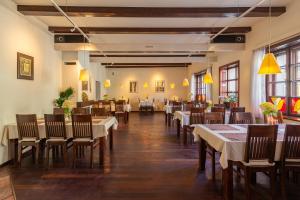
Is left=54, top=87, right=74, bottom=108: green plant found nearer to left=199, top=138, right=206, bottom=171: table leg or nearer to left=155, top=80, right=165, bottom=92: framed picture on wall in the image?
left=199, top=138, right=206, bottom=171: table leg

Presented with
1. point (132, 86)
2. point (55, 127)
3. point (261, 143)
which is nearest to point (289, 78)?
point (261, 143)

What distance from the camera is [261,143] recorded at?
10.0 feet

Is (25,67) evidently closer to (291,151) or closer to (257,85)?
(291,151)

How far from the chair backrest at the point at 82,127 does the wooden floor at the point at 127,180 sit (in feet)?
1.89

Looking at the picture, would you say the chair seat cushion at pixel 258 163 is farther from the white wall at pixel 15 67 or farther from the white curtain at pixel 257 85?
the white wall at pixel 15 67

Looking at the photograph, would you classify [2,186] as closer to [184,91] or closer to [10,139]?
[10,139]

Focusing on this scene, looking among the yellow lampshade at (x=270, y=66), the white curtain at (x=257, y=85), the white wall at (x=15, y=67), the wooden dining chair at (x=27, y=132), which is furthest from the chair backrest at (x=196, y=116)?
the white wall at (x=15, y=67)

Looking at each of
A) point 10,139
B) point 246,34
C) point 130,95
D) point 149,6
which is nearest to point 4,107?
point 10,139

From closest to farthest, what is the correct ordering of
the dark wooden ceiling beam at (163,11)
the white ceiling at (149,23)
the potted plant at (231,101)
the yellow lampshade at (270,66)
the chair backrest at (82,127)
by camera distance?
the yellow lampshade at (270,66) → the chair backrest at (82,127) → the white ceiling at (149,23) → the dark wooden ceiling beam at (163,11) → the potted plant at (231,101)

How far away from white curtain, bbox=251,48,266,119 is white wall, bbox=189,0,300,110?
0.26 meters

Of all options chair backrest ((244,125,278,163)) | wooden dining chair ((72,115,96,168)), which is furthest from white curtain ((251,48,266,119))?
wooden dining chair ((72,115,96,168))

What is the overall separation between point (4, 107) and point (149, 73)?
44.8ft

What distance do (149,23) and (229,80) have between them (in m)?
4.25

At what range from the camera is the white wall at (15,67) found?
4.94m
